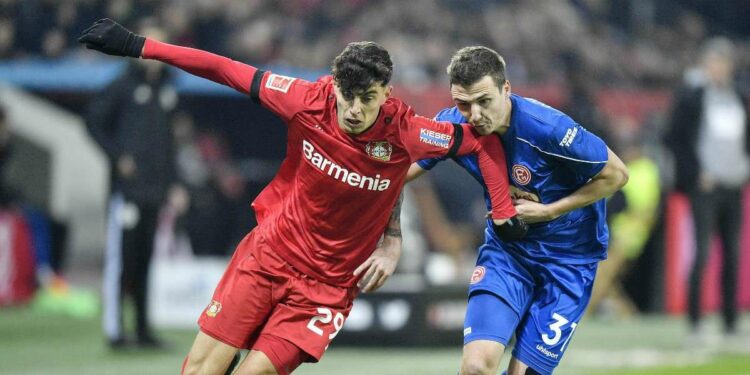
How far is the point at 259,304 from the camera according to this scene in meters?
5.93

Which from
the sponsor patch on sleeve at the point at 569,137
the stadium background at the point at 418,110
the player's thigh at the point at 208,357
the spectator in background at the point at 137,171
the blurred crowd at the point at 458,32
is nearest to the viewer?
the player's thigh at the point at 208,357

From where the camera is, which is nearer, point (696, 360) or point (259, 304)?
point (259, 304)

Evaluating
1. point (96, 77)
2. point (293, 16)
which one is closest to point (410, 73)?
point (293, 16)

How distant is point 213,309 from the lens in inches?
234

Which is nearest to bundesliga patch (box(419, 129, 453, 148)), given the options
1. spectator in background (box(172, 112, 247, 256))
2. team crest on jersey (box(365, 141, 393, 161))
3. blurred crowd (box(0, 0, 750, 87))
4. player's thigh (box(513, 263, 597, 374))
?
team crest on jersey (box(365, 141, 393, 161))

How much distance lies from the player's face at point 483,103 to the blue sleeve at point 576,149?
29 cm

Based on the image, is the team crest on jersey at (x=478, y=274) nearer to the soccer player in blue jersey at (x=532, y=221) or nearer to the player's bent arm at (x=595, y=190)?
the soccer player in blue jersey at (x=532, y=221)

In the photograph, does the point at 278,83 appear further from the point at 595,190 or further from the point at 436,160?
the point at 595,190

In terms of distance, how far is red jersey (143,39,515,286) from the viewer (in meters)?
5.86

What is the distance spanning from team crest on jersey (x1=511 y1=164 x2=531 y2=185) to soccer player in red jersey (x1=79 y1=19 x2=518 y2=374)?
228 millimetres

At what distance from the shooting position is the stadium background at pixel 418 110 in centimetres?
1077

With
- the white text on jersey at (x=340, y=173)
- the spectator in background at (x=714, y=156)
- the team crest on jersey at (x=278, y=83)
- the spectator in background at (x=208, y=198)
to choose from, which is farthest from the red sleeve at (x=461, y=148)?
the spectator in background at (x=208, y=198)

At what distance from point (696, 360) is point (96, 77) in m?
7.95

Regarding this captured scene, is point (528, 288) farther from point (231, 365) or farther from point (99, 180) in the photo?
point (99, 180)
